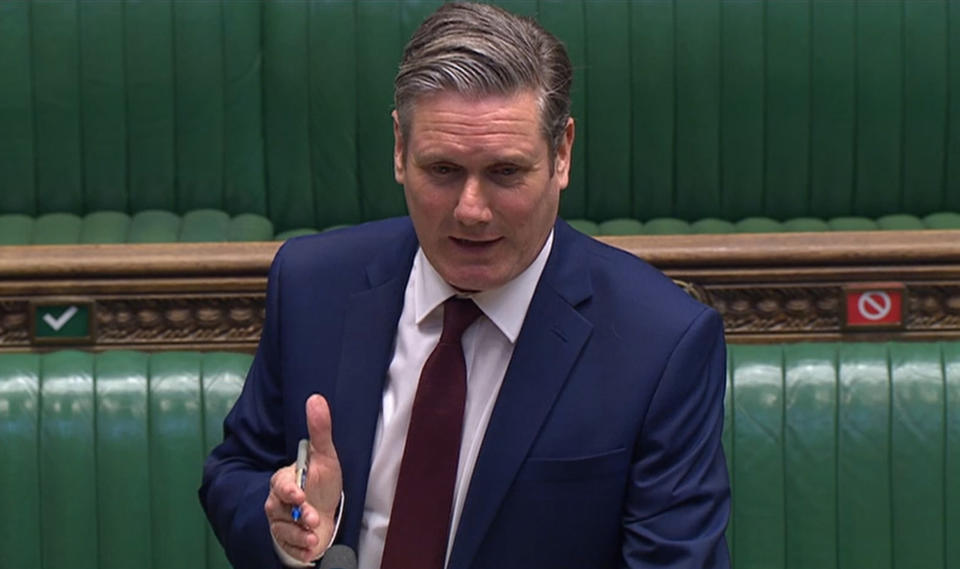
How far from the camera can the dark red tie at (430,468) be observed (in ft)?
4.17

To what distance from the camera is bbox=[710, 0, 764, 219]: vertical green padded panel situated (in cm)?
272

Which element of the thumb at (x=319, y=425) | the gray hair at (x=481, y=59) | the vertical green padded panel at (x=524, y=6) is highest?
the vertical green padded panel at (x=524, y=6)

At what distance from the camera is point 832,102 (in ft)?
8.98

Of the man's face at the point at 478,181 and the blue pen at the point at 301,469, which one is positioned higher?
the man's face at the point at 478,181

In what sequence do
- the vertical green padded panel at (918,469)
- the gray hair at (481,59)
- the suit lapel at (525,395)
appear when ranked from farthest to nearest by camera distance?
the vertical green padded panel at (918,469), the suit lapel at (525,395), the gray hair at (481,59)

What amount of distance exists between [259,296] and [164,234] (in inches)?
25.4

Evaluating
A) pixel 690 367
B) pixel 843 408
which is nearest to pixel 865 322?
pixel 843 408

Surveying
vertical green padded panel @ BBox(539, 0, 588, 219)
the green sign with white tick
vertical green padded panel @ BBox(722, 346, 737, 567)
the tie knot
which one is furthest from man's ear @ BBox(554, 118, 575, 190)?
vertical green padded panel @ BBox(539, 0, 588, 219)

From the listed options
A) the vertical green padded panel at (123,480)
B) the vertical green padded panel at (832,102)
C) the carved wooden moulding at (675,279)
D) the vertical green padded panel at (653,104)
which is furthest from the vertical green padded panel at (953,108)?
the vertical green padded panel at (123,480)

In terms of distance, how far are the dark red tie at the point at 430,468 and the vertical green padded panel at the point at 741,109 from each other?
60.9 inches

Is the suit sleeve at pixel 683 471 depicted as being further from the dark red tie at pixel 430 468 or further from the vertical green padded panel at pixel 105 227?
the vertical green padded panel at pixel 105 227

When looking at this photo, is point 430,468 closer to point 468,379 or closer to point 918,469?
point 468,379

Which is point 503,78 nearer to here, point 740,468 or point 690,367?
point 690,367

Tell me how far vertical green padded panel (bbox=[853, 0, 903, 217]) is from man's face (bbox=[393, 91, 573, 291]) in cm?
162
